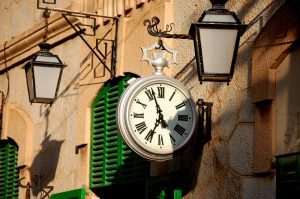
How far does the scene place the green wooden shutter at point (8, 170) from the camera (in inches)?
662

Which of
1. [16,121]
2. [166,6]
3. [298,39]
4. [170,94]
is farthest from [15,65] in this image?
[298,39]

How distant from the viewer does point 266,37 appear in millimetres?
10703

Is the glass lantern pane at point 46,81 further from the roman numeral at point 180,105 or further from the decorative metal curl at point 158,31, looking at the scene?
the roman numeral at point 180,105

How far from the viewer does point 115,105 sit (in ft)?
45.1

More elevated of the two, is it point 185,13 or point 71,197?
point 185,13

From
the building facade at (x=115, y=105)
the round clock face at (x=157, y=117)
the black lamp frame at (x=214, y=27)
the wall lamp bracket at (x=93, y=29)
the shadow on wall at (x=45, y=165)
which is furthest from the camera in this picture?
the shadow on wall at (x=45, y=165)

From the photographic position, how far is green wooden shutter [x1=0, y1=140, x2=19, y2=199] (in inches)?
662

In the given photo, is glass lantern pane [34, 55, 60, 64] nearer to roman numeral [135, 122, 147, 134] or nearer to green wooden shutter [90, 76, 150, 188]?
green wooden shutter [90, 76, 150, 188]

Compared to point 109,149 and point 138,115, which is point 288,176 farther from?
point 109,149

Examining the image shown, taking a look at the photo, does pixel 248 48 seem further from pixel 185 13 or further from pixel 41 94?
pixel 41 94

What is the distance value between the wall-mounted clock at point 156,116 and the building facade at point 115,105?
0.30m

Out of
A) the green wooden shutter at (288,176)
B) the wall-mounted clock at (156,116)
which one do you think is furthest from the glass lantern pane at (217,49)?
the wall-mounted clock at (156,116)

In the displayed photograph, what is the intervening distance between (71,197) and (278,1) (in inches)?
183

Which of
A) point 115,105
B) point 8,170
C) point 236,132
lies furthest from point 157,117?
point 8,170
